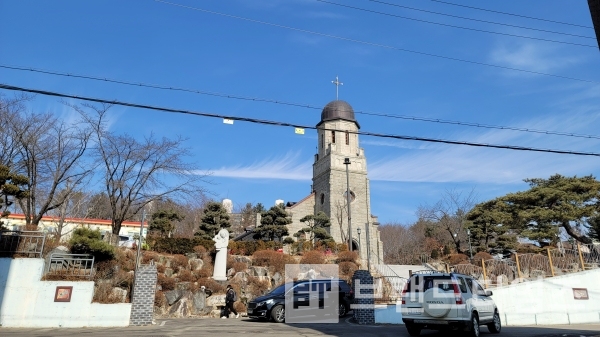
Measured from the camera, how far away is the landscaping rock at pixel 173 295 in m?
17.7

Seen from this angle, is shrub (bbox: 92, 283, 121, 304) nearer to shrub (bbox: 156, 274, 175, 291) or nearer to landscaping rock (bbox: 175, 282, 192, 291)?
shrub (bbox: 156, 274, 175, 291)

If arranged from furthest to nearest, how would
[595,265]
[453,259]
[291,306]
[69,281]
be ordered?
1. [453,259]
2. [595,265]
3. [291,306]
4. [69,281]

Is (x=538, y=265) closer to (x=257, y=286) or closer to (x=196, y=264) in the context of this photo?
(x=257, y=286)

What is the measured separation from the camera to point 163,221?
30.1 metres

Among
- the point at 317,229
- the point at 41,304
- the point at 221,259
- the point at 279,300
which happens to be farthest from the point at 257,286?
the point at 317,229

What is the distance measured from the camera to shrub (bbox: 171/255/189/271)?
2044 centimetres

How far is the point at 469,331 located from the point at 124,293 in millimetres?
11967

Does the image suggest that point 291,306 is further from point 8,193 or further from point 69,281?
point 8,193

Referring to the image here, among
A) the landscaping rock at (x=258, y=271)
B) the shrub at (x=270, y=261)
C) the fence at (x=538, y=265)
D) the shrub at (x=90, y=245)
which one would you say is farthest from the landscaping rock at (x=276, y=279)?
the fence at (x=538, y=265)

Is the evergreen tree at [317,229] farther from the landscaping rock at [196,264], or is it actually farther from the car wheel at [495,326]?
the car wheel at [495,326]

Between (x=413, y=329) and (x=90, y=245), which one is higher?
(x=90, y=245)

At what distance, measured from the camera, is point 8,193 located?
16859 millimetres

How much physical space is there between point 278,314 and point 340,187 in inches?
1198

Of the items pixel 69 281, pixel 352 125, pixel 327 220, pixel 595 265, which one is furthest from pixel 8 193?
pixel 352 125
